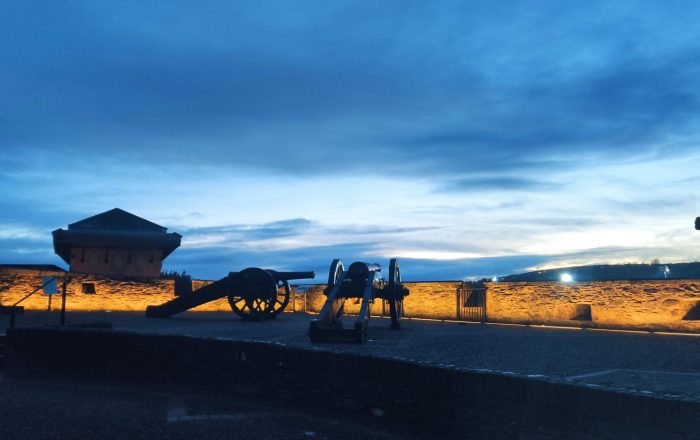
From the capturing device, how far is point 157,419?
612 cm

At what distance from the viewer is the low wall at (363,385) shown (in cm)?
379

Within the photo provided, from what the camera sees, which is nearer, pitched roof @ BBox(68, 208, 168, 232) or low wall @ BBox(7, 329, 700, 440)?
low wall @ BBox(7, 329, 700, 440)

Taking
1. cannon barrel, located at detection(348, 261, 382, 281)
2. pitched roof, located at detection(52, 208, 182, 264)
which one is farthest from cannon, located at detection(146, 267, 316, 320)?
pitched roof, located at detection(52, 208, 182, 264)

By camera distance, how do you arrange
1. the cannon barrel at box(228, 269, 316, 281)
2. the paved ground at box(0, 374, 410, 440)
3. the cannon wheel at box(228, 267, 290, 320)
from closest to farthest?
the paved ground at box(0, 374, 410, 440), the cannon wheel at box(228, 267, 290, 320), the cannon barrel at box(228, 269, 316, 281)

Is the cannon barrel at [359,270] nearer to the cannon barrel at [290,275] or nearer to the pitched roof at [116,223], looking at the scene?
the cannon barrel at [290,275]

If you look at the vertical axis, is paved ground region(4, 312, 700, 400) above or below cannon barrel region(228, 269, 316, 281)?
below

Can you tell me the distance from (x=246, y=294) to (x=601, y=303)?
376 inches

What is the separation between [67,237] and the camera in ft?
79.6

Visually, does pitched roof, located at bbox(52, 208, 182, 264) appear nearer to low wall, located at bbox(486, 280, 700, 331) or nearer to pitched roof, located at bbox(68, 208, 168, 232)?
pitched roof, located at bbox(68, 208, 168, 232)

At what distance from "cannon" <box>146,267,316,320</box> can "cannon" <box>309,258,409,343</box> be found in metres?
3.74

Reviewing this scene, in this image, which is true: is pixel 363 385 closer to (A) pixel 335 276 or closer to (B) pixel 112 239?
(A) pixel 335 276

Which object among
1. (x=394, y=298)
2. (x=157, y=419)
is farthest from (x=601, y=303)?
(x=157, y=419)

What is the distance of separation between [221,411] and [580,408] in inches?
152

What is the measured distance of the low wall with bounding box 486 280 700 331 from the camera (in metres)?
15.1
